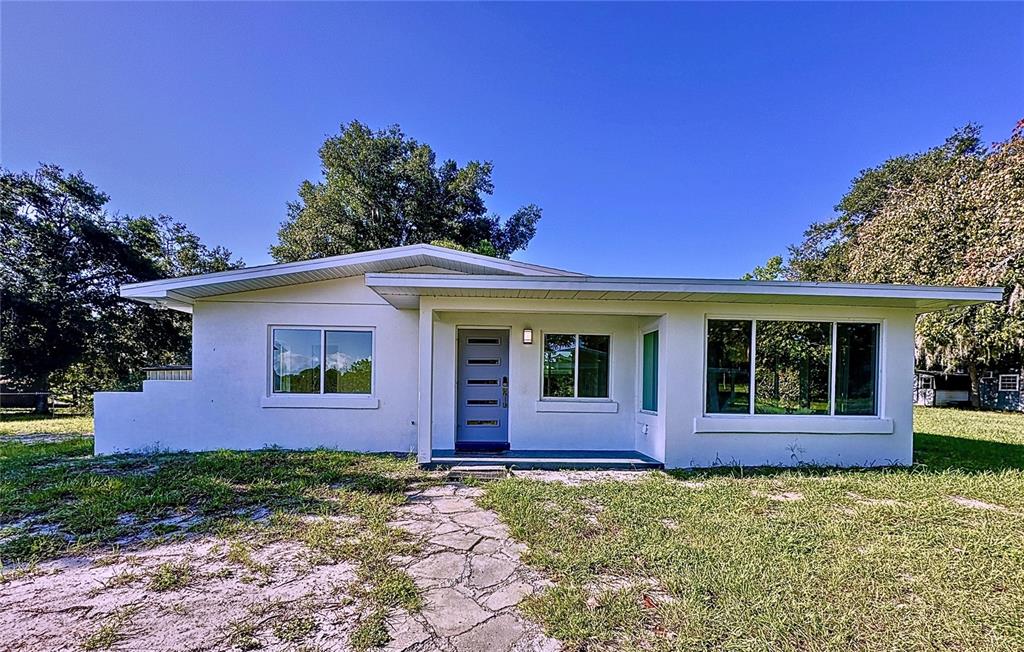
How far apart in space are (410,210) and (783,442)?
18402 millimetres

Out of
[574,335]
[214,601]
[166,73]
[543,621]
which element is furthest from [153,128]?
[543,621]

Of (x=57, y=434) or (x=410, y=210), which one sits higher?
(x=410, y=210)

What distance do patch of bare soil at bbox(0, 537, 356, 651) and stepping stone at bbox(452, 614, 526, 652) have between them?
0.63m

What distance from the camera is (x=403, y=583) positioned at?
124 inches

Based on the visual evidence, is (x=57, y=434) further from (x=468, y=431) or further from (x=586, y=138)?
(x=586, y=138)

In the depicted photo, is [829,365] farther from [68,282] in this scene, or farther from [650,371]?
[68,282]

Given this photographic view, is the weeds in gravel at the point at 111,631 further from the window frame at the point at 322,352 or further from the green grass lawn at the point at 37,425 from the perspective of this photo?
the green grass lawn at the point at 37,425

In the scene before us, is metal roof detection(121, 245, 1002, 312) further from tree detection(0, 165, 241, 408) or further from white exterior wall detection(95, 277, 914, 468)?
tree detection(0, 165, 241, 408)

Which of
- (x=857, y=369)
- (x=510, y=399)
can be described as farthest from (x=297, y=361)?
(x=857, y=369)

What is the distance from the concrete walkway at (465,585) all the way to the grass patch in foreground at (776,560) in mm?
155

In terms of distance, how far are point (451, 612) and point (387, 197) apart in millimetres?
20919

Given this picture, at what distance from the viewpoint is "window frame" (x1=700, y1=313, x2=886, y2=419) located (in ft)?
21.5

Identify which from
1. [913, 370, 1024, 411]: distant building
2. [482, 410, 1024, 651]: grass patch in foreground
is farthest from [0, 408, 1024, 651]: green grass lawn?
[913, 370, 1024, 411]: distant building

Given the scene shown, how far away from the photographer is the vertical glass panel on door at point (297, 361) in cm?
750
